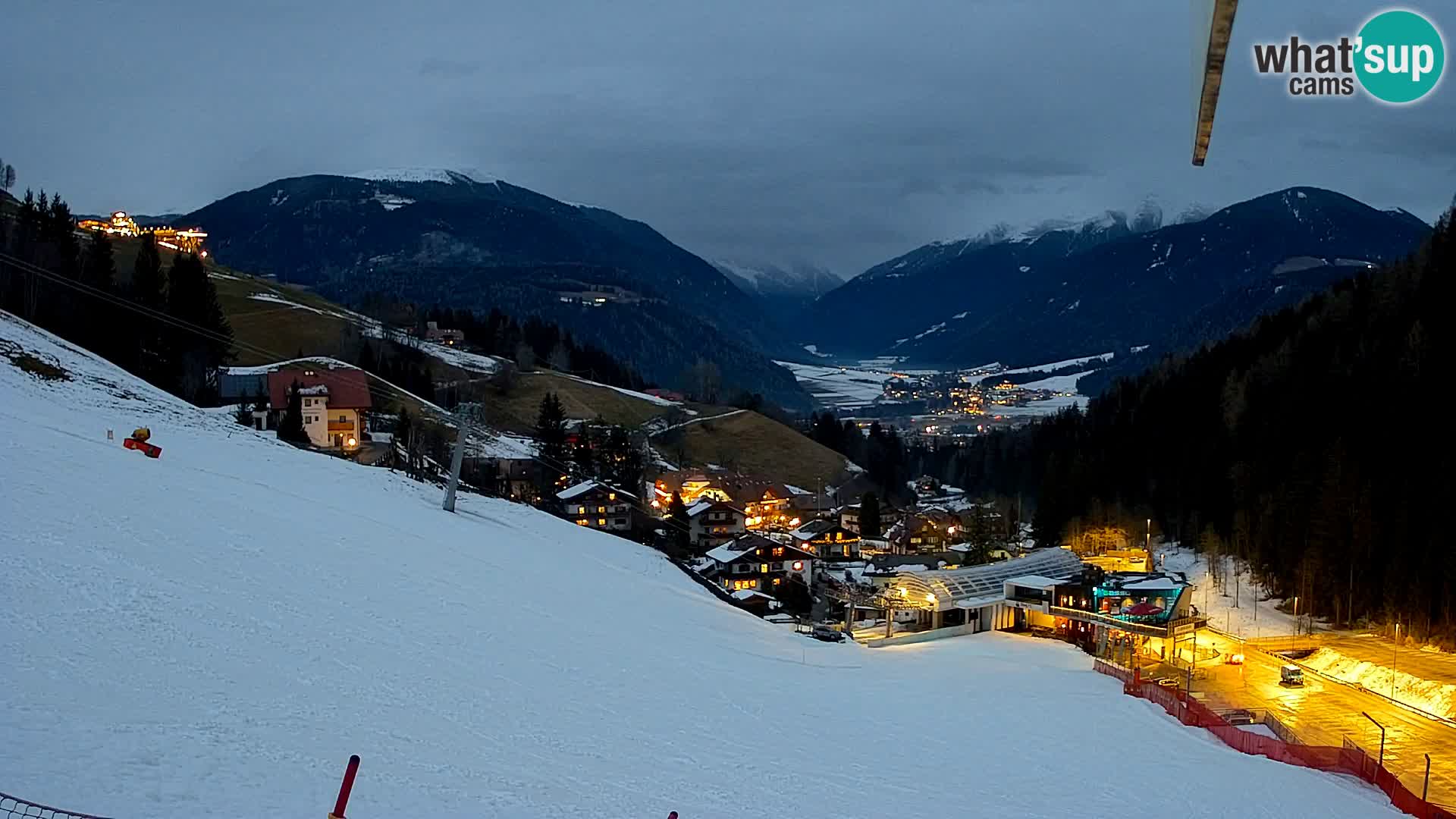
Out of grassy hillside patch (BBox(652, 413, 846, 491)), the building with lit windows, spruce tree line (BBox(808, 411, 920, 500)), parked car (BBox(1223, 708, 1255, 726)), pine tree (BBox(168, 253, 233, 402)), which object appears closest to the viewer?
parked car (BBox(1223, 708, 1255, 726))

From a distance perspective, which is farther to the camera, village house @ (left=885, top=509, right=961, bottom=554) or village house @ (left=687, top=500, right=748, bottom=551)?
village house @ (left=885, top=509, right=961, bottom=554)

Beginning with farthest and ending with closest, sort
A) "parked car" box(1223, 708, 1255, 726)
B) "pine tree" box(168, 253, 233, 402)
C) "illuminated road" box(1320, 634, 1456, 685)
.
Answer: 1. "pine tree" box(168, 253, 233, 402)
2. "illuminated road" box(1320, 634, 1456, 685)
3. "parked car" box(1223, 708, 1255, 726)

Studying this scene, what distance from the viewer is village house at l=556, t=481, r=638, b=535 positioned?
6022cm

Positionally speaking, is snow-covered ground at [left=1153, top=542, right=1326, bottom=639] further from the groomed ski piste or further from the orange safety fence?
the orange safety fence

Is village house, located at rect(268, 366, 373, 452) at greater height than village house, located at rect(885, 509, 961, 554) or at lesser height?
greater

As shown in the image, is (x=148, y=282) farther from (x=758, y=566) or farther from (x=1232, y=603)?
(x=1232, y=603)

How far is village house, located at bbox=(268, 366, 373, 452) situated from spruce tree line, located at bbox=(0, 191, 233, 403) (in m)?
3.84

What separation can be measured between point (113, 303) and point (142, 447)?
116 feet

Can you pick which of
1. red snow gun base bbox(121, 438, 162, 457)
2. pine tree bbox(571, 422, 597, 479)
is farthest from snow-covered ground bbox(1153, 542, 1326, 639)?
pine tree bbox(571, 422, 597, 479)

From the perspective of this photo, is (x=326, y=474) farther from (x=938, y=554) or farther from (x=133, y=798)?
(x=938, y=554)

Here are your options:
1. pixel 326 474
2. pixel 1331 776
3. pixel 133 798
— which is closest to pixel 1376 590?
pixel 1331 776

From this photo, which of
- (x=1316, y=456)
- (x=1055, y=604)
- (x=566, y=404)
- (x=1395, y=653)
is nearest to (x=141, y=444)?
(x=1055, y=604)

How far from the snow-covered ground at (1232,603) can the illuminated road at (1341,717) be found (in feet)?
23.8

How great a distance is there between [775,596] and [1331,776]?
32.0m
